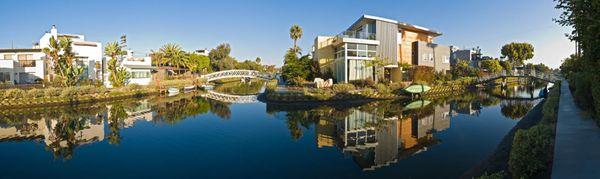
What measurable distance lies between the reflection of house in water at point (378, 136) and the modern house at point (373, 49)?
570 inches

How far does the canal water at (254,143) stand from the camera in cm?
1045

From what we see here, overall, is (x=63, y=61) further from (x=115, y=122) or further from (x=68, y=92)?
(x=115, y=122)

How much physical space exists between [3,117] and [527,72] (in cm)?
6025

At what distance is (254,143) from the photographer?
14.3 meters

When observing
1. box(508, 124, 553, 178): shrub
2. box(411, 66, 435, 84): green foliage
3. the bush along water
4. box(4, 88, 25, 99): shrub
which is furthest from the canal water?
box(411, 66, 435, 84): green foliage

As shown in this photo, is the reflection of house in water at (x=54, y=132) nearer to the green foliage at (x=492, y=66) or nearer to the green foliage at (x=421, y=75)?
the green foliage at (x=421, y=75)

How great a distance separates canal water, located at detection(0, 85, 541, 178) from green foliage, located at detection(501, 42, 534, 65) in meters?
62.2

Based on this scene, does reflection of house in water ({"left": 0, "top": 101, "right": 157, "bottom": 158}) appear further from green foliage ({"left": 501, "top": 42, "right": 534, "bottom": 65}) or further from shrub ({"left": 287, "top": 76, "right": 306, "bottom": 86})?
green foliage ({"left": 501, "top": 42, "right": 534, "bottom": 65})

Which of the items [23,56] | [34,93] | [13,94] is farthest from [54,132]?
[23,56]

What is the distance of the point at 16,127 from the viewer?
1919 cm

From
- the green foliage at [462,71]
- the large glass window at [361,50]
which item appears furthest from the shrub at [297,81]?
the green foliage at [462,71]

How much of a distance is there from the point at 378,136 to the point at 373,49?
23335mm

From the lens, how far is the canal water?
10.4 m

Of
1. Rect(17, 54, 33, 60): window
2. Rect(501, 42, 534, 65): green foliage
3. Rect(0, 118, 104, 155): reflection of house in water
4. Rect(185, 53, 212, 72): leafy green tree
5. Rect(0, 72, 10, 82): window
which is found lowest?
Rect(0, 118, 104, 155): reflection of house in water
